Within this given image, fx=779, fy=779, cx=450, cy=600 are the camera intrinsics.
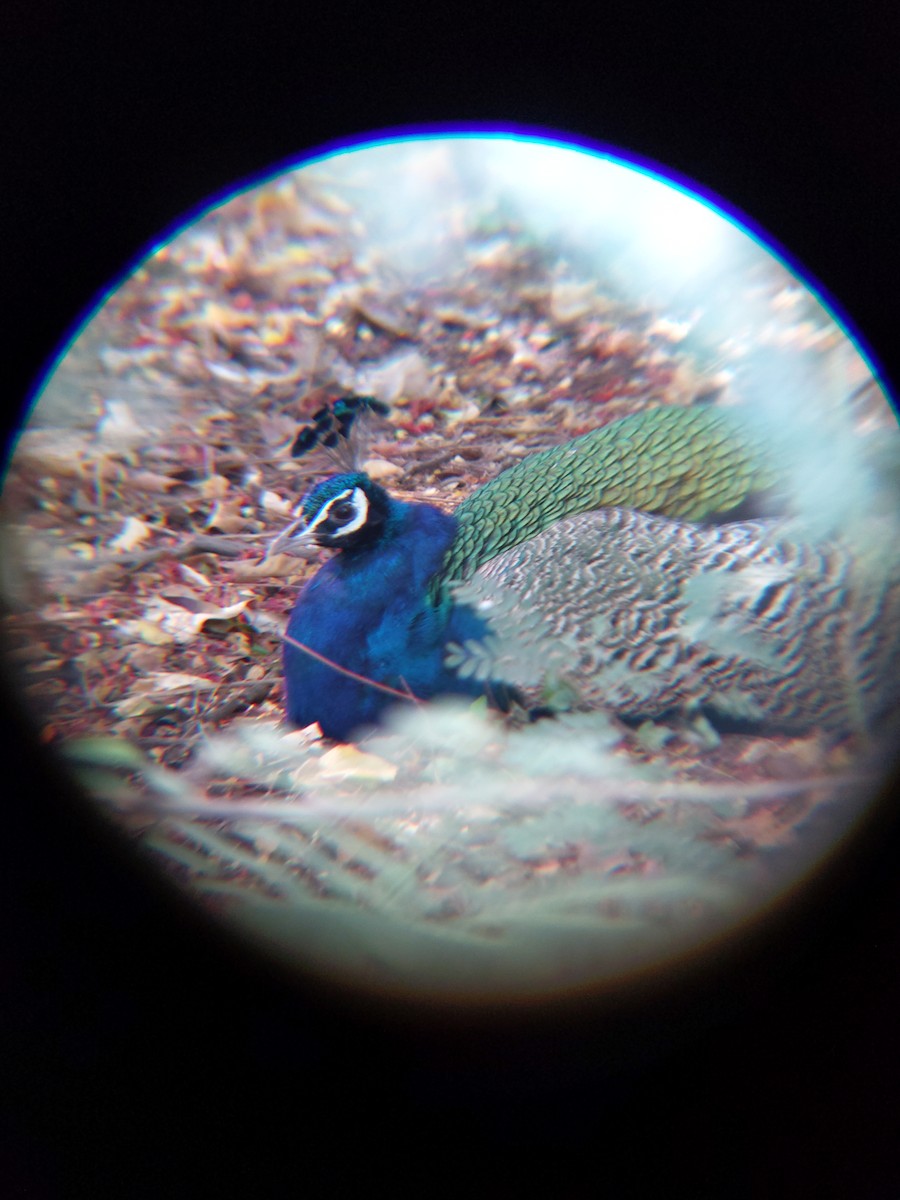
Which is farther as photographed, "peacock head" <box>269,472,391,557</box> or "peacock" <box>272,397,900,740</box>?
"peacock head" <box>269,472,391,557</box>

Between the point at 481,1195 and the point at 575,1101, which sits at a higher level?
the point at 575,1101

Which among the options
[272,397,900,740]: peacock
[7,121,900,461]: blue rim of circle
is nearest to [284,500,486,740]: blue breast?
[272,397,900,740]: peacock

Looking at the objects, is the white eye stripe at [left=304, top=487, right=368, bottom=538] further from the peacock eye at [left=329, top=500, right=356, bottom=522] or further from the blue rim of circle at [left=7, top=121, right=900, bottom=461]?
the blue rim of circle at [left=7, top=121, right=900, bottom=461]

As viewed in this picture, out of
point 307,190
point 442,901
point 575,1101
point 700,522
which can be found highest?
point 307,190

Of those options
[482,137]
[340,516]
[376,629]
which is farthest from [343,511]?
[482,137]

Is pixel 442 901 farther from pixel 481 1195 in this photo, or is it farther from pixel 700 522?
pixel 700 522

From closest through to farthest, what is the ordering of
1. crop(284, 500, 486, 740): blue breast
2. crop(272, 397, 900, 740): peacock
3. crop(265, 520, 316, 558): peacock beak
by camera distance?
crop(272, 397, 900, 740): peacock
crop(284, 500, 486, 740): blue breast
crop(265, 520, 316, 558): peacock beak

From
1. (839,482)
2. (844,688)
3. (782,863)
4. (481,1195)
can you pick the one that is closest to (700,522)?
(839,482)

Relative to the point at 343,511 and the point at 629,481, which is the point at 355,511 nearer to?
the point at 343,511
